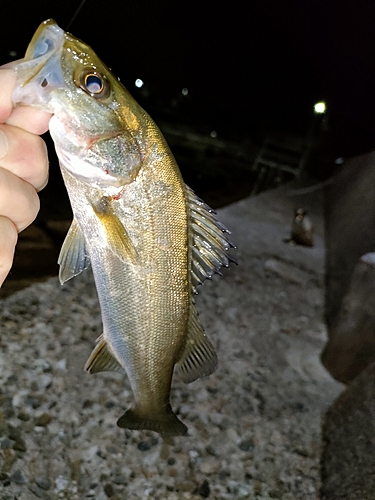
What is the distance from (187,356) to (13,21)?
305 inches

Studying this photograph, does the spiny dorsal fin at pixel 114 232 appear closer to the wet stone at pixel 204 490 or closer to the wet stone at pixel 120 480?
the wet stone at pixel 120 480

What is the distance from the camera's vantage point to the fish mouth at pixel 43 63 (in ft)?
3.46

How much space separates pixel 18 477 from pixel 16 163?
5.00 ft

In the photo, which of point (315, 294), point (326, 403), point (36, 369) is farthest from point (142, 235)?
point (315, 294)

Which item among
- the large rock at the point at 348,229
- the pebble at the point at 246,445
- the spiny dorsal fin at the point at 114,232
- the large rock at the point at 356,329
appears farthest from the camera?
the large rock at the point at 348,229

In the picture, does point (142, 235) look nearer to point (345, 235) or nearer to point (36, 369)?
point (36, 369)

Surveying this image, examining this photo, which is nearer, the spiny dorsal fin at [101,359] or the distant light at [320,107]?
the spiny dorsal fin at [101,359]

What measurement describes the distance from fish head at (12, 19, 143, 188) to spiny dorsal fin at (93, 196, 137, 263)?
69 mm

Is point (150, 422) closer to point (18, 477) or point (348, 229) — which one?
point (18, 477)

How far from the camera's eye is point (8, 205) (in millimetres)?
1170

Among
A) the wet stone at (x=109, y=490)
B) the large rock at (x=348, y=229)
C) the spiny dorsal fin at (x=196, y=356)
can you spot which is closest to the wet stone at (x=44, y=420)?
the wet stone at (x=109, y=490)

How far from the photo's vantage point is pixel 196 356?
148cm

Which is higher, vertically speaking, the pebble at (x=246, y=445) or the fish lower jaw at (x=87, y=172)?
the fish lower jaw at (x=87, y=172)

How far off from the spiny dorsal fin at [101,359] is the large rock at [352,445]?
153cm
